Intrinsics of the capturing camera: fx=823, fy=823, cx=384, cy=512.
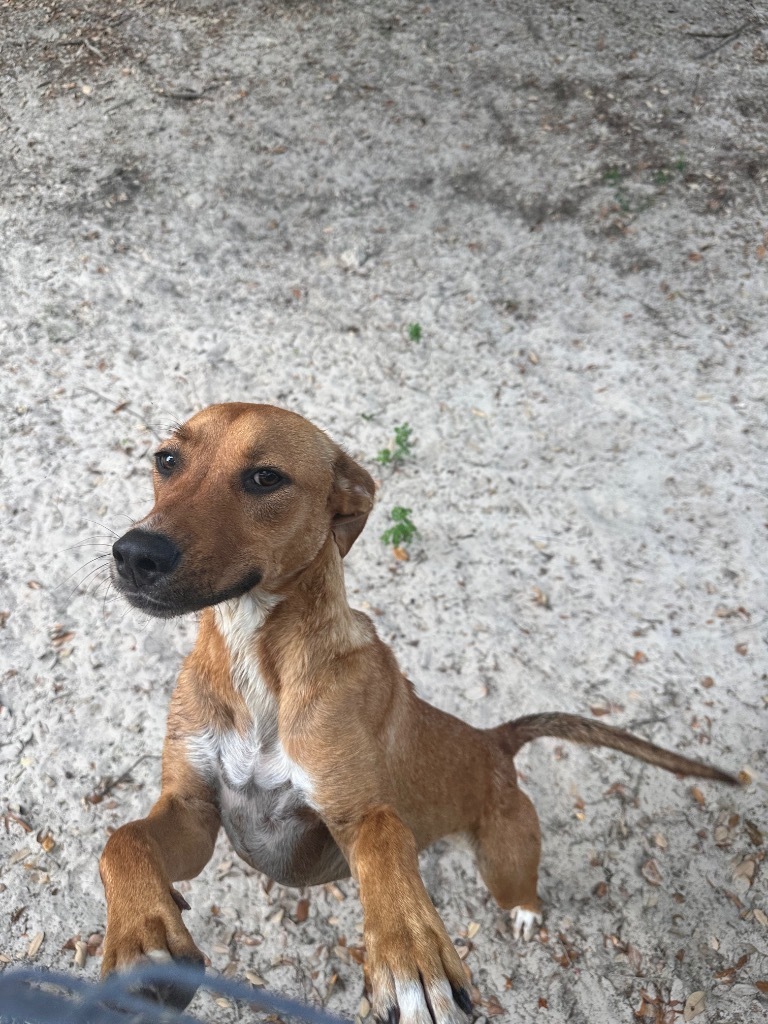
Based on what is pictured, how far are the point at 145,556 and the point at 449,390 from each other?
4411 mm

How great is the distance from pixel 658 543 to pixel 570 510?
2.15 feet

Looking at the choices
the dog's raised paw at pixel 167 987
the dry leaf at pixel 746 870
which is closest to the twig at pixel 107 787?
the dog's raised paw at pixel 167 987

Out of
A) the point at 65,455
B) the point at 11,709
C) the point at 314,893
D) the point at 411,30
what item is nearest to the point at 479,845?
the point at 314,893

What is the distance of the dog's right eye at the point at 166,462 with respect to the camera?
3164 mm

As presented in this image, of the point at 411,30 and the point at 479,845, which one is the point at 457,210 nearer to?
the point at 411,30

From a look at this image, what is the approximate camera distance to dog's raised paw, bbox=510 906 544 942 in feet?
14.1

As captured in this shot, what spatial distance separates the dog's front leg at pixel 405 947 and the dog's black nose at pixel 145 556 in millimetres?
Answer: 1142

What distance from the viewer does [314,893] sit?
14.3ft

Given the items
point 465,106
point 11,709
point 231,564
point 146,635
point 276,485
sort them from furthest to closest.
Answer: point 465,106, point 146,635, point 11,709, point 276,485, point 231,564

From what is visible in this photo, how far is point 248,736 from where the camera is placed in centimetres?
314

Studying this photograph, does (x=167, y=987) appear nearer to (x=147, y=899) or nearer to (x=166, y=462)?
(x=147, y=899)

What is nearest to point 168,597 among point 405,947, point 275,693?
point 275,693

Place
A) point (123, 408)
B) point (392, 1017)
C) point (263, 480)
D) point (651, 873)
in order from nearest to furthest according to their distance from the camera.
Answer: point (392, 1017) < point (263, 480) < point (651, 873) < point (123, 408)

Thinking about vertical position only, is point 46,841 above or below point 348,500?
below
